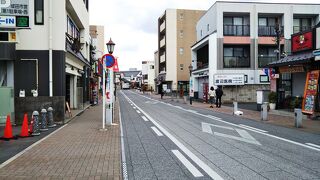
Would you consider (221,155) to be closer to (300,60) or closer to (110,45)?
(110,45)

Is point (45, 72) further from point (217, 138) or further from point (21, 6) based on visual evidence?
point (217, 138)

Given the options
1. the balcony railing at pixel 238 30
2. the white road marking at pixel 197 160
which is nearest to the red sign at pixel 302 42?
the white road marking at pixel 197 160

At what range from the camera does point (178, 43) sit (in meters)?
62.2

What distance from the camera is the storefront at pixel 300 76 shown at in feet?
56.5

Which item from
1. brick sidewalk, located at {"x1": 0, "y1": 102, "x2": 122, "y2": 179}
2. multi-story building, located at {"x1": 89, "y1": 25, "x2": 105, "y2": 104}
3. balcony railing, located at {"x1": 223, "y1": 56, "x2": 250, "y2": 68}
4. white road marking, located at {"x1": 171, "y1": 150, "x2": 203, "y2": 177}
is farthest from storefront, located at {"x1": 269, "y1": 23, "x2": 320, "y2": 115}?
multi-story building, located at {"x1": 89, "y1": 25, "x2": 105, "y2": 104}

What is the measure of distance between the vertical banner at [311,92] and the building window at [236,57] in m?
16.5

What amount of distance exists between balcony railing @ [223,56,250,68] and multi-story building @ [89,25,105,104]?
1342 centimetres

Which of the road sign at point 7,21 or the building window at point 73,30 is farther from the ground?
the building window at point 73,30

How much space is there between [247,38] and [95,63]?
74.9ft

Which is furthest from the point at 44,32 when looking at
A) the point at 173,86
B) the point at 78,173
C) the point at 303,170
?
the point at 173,86

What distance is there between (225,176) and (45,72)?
11.7 m

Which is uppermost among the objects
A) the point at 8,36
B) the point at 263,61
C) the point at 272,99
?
the point at 263,61

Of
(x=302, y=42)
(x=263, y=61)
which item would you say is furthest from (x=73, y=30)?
(x=263, y=61)

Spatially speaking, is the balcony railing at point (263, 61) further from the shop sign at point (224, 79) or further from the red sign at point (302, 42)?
the red sign at point (302, 42)
